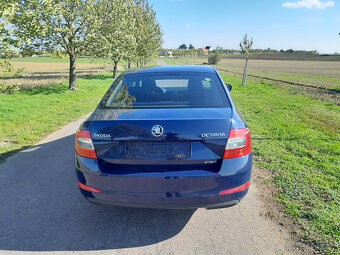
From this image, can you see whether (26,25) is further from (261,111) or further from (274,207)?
(274,207)

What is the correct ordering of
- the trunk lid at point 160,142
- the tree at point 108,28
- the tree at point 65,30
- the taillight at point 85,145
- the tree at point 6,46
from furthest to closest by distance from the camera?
the tree at point 108,28 < the tree at point 65,30 < the tree at point 6,46 < the taillight at point 85,145 < the trunk lid at point 160,142

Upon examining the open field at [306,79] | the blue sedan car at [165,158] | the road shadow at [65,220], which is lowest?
the road shadow at [65,220]

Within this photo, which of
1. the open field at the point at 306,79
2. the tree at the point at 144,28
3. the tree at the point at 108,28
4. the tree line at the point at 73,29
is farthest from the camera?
the tree at the point at 144,28

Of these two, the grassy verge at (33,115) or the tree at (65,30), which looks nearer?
the grassy verge at (33,115)

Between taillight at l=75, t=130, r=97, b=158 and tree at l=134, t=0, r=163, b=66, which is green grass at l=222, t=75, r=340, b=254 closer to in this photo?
taillight at l=75, t=130, r=97, b=158

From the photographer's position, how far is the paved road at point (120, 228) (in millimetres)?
2424

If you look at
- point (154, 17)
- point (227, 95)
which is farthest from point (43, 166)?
point (154, 17)

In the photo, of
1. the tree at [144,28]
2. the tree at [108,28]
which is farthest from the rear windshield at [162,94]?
the tree at [144,28]

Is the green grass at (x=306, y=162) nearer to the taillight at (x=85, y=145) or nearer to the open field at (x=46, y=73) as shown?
the taillight at (x=85, y=145)

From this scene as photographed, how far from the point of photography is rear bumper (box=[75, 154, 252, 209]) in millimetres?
2270

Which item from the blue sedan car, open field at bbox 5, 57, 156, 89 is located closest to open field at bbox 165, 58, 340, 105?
the blue sedan car

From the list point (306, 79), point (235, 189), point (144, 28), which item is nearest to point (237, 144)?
point (235, 189)

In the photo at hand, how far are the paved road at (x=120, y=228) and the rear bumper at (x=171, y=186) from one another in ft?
1.46

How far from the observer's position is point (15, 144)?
5684mm
